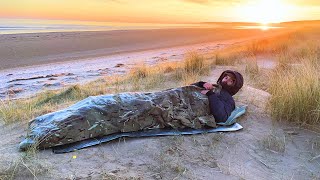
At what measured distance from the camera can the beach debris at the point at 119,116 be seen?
11.9ft

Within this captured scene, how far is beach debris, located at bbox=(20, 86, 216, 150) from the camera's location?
11.9 feet

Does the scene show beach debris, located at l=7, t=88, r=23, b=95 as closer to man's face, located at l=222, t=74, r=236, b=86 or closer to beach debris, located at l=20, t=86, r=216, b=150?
beach debris, located at l=20, t=86, r=216, b=150

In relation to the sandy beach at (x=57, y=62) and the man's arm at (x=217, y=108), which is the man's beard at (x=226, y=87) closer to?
the man's arm at (x=217, y=108)

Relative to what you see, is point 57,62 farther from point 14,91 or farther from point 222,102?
point 222,102

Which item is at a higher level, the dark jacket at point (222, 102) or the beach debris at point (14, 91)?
the dark jacket at point (222, 102)

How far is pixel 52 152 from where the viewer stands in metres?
3.52

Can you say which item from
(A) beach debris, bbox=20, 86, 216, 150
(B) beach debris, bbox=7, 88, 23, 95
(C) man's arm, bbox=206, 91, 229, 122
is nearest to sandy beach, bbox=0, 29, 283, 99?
(B) beach debris, bbox=7, 88, 23, 95

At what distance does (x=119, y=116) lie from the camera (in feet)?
12.9

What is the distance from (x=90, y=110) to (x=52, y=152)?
61cm

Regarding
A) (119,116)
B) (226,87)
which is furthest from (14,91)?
(226,87)

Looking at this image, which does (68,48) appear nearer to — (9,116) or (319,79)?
(9,116)

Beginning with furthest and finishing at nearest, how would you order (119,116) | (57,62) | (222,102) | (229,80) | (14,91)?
(57,62)
(14,91)
(229,80)
(222,102)
(119,116)

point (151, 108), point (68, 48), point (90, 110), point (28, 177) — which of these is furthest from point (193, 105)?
point (68, 48)

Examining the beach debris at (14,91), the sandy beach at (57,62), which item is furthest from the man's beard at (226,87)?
the beach debris at (14,91)
